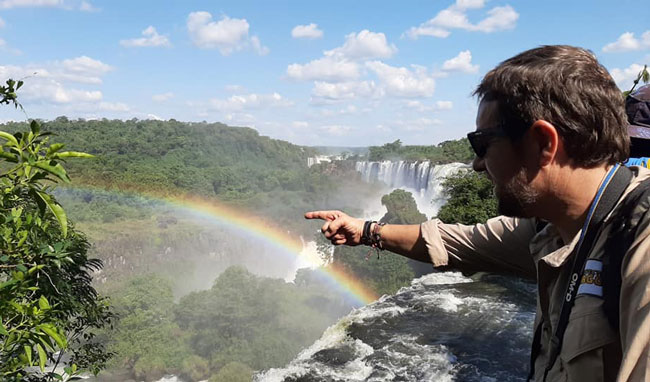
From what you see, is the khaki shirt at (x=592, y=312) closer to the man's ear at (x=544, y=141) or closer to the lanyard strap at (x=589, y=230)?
the lanyard strap at (x=589, y=230)

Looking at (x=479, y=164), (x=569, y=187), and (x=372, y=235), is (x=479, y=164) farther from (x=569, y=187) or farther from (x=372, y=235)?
(x=372, y=235)

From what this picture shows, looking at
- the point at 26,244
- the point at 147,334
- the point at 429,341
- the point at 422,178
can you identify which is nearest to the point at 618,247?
the point at 26,244

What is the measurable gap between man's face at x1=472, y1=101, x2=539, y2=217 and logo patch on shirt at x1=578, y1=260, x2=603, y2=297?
25 cm

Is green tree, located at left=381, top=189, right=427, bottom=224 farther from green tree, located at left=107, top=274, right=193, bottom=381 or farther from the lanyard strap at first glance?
the lanyard strap

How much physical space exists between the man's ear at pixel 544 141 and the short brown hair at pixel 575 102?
2 centimetres

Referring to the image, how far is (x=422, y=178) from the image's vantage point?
3981 cm

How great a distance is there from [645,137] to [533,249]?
0.59 meters

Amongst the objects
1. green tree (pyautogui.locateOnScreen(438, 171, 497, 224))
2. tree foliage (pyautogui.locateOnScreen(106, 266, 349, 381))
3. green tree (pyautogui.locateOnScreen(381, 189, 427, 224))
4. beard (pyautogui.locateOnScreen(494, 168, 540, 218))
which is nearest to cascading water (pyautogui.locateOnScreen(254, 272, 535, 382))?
green tree (pyautogui.locateOnScreen(438, 171, 497, 224))

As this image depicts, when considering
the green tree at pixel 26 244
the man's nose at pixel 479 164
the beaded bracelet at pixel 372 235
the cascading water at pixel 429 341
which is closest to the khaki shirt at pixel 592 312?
the man's nose at pixel 479 164

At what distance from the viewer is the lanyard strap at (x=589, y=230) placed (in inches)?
40.1

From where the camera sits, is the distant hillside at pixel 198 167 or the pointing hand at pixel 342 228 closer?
the pointing hand at pixel 342 228

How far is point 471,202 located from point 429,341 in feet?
39.8

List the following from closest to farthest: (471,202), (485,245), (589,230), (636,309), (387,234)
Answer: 1. (636,309)
2. (589,230)
3. (485,245)
4. (387,234)
5. (471,202)

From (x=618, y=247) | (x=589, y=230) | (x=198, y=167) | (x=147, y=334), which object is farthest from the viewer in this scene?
(x=198, y=167)
